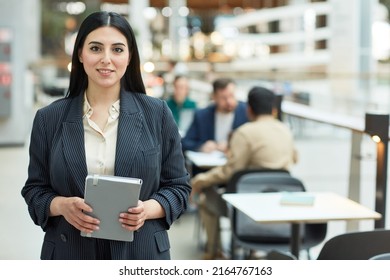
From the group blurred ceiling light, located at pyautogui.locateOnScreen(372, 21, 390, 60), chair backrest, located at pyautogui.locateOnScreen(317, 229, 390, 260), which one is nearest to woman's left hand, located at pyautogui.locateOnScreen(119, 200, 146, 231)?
chair backrest, located at pyautogui.locateOnScreen(317, 229, 390, 260)

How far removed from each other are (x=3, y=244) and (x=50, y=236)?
1323 millimetres

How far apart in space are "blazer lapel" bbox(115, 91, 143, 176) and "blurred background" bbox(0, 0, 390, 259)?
301 mm

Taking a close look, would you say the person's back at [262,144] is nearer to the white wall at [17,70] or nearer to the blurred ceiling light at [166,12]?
the white wall at [17,70]

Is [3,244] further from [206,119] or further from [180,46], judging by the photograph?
[180,46]

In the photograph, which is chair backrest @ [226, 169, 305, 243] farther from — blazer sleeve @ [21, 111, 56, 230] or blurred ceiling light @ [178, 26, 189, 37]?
blurred ceiling light @ [178, 26, 189, 37]

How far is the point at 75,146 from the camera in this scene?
6.17 feet

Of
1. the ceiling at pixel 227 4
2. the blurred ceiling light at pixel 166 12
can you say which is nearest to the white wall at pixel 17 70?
the blurred ceiling light at pixel 166 12

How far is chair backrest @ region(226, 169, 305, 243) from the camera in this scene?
3885 mm

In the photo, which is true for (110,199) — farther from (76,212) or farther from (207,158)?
(207,158)

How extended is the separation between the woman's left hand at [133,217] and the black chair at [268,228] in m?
2.09

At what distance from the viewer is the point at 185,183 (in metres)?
1.99

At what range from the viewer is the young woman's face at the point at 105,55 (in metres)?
1.88
